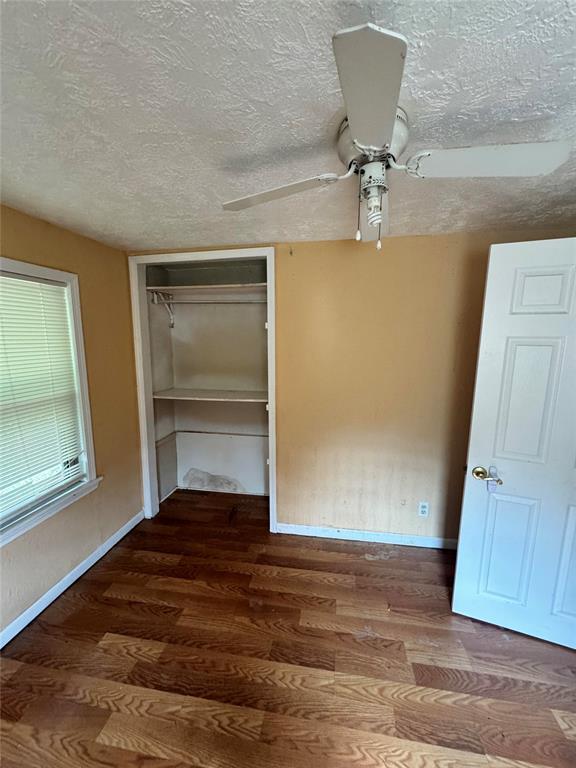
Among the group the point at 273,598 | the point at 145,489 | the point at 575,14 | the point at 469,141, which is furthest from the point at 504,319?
the point at 145,489

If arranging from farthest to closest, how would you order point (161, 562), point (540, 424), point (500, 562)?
point (161, 562)
point (500, 562)
point (540, 424)

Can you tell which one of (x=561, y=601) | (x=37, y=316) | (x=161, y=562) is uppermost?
(x=37, y=316)

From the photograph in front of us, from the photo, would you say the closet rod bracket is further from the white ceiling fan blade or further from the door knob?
the door knob

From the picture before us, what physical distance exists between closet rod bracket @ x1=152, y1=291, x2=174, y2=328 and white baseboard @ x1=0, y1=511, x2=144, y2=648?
196 centimetres

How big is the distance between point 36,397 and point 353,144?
81.3 inches

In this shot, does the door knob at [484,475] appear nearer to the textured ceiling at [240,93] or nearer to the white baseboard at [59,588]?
the textured ceiling at [240,93]

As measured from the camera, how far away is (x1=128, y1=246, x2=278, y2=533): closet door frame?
2396mm

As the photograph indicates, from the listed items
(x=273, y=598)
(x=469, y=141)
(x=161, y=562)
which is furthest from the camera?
(x=161, y=562)

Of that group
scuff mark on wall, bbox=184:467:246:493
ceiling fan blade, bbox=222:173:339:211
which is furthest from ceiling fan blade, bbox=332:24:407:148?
scuff mark on wall, bbox=184:467:246:493

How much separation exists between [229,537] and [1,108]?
2734 mm

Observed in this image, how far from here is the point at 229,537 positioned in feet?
8.53

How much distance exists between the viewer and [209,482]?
3.39 meters

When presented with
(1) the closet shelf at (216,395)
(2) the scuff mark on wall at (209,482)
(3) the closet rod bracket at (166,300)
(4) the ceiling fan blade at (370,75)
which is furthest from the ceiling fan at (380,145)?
(2) the scuff mark on wall at (209,482)

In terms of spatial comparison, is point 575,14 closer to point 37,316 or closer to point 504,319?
point 504,319
